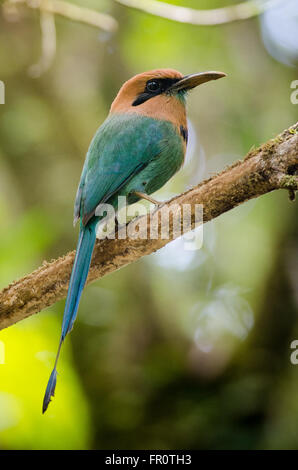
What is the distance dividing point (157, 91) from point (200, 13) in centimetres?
109

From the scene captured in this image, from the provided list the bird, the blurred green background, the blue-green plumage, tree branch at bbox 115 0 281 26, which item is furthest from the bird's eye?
the blurred green background

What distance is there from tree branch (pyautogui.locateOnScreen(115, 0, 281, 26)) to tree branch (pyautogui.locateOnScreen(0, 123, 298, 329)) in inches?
79.1

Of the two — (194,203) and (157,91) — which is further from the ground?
(157,91)

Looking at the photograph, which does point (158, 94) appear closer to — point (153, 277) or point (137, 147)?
point (137, 147)

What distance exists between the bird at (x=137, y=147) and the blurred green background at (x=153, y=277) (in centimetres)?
34

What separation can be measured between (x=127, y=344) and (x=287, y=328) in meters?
1.30

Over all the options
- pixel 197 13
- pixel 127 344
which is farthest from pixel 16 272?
pixel 197 13

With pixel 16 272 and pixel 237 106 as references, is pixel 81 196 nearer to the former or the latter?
pixel 16 272

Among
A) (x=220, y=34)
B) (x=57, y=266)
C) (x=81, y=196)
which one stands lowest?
(x=57, y=266)

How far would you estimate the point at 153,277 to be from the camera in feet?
15.9

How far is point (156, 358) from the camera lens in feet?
14.9

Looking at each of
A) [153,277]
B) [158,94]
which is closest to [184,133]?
[158,94]

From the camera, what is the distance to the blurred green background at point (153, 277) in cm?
351

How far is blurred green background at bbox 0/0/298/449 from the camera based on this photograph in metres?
3.51
